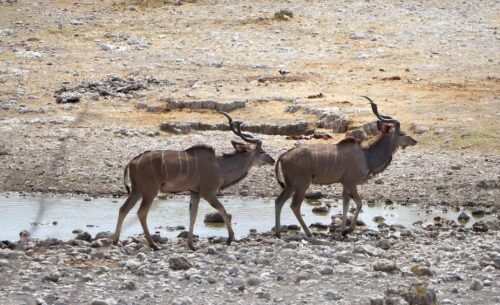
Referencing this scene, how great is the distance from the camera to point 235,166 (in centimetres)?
1236

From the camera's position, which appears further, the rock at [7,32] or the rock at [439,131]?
the rock at [7,32]

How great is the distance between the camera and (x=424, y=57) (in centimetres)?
2422

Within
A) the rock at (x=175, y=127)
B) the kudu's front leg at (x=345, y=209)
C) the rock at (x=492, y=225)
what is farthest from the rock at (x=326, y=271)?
the rock at (x=175, y=127)

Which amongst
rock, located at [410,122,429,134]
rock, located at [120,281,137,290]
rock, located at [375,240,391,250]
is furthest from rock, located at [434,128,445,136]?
rock, located at [120,281,137,290]

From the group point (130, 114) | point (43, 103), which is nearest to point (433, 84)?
point (130, 114)

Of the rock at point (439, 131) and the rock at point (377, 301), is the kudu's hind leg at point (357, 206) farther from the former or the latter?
the rock at point (439, 131)

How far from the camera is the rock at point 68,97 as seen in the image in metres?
20.7

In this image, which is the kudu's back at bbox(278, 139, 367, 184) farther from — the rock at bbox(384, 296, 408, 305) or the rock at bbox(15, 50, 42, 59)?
the rock at bbox(15, 50, 42, 59)

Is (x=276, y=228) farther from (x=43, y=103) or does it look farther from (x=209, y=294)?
(x=43, y=103)

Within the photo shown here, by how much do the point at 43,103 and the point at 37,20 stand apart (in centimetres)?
681

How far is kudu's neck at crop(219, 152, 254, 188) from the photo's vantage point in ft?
40.1

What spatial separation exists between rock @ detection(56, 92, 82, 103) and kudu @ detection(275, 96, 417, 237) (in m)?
8.52

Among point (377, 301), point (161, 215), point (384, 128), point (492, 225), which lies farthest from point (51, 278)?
point (384, 128)

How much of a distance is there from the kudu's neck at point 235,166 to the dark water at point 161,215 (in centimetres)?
70
